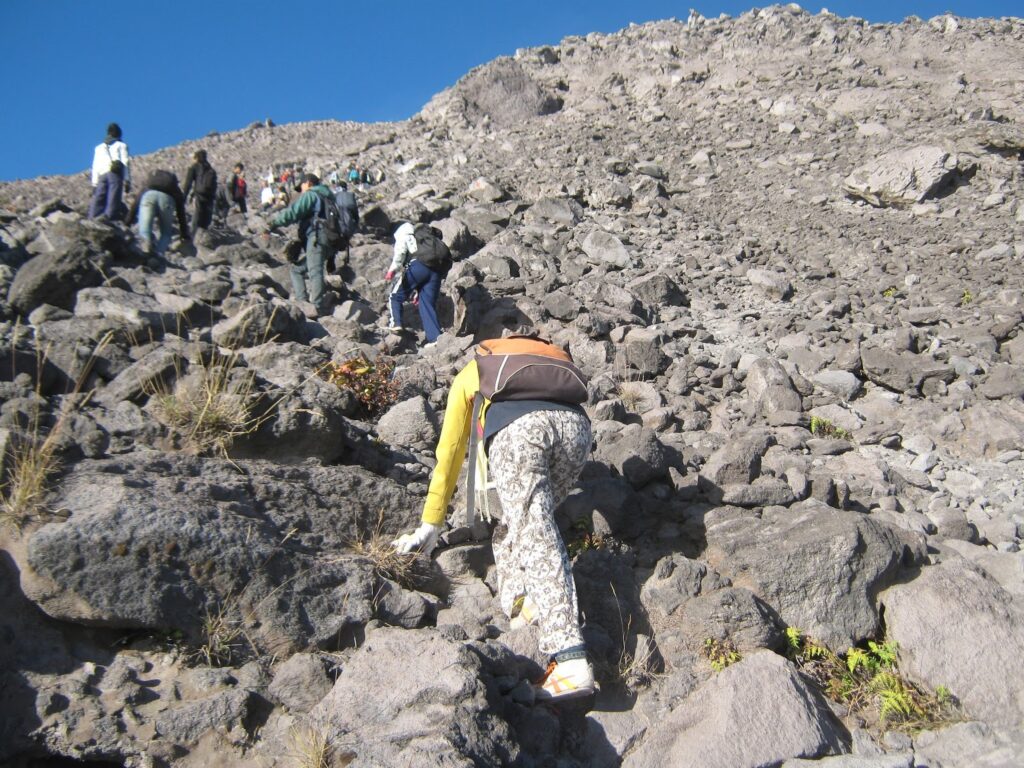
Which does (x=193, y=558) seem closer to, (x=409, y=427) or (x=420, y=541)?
(x=420, y=541)

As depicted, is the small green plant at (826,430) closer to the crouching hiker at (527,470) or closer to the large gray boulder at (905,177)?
the crouching hiker at (527,470)

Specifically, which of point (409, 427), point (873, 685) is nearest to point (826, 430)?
point (873, 685)

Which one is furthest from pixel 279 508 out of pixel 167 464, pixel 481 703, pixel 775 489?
pixel 775 489

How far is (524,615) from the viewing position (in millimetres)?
4160

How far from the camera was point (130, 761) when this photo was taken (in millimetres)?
3098

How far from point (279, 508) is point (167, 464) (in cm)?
69

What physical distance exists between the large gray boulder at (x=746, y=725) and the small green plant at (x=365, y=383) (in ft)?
11.9

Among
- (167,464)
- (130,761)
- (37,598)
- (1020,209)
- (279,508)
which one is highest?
(1020,209)

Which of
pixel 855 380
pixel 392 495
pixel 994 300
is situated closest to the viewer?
pixel 392 495

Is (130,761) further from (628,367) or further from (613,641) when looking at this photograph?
(628,367)

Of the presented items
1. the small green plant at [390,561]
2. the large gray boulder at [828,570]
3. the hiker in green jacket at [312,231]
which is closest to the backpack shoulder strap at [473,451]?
the small green plant at [390,561]

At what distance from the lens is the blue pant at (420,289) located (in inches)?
368

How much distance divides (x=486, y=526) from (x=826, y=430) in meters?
3.52

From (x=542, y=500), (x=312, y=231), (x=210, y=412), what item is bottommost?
(x=542, y=500)
